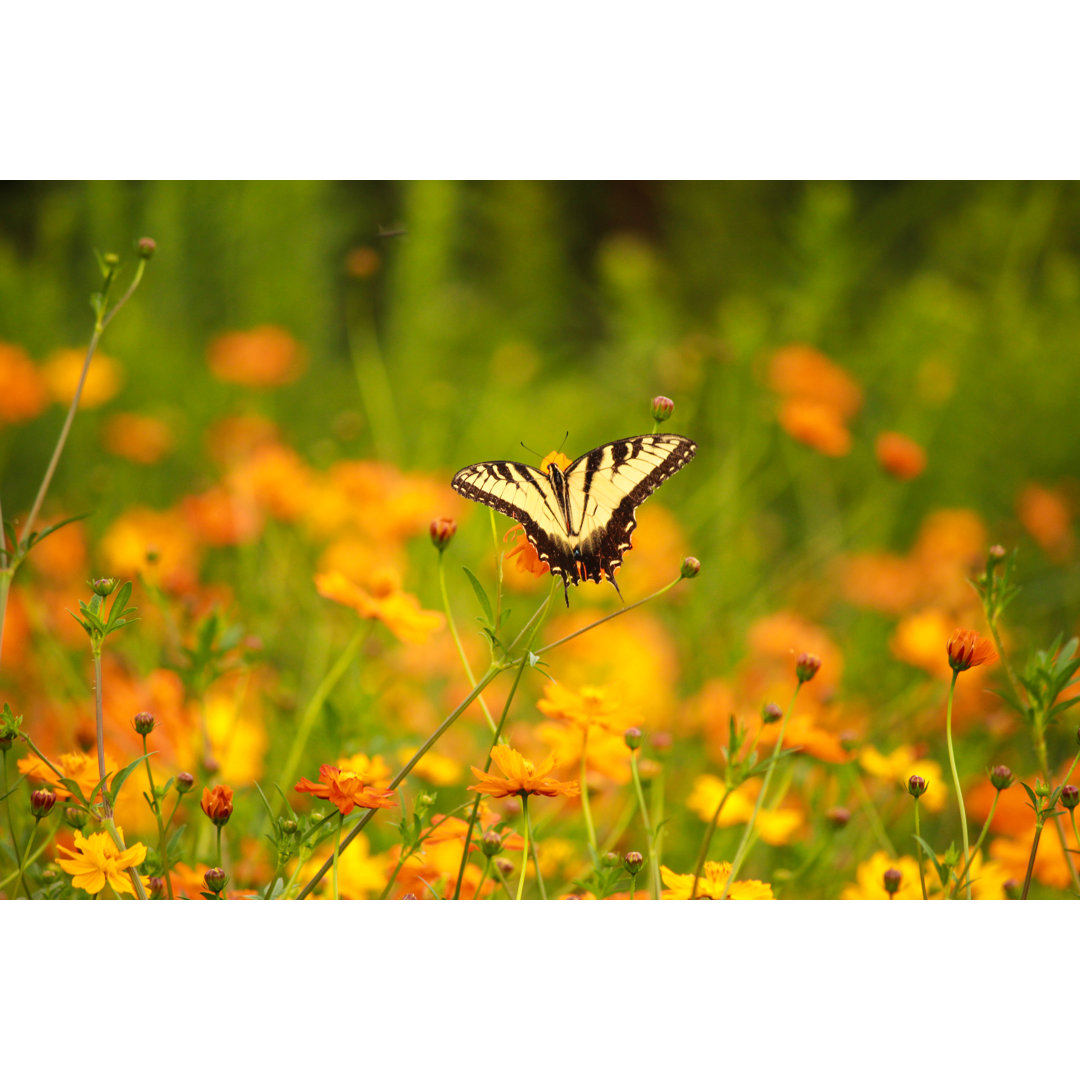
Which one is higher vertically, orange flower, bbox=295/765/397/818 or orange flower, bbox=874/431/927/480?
orange flower, bbox=874/431/927/480

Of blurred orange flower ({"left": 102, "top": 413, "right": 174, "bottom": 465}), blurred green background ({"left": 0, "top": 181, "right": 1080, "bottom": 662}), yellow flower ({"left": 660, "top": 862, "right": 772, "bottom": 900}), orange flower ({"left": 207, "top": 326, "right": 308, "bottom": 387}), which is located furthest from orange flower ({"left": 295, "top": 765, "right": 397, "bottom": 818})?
orange flower ({"left": 207, "top": 326, "right": 308, "bottom": 387})

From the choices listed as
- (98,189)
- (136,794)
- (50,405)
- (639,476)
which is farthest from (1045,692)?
(98,189)

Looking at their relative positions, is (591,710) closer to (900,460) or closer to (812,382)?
(900,460)

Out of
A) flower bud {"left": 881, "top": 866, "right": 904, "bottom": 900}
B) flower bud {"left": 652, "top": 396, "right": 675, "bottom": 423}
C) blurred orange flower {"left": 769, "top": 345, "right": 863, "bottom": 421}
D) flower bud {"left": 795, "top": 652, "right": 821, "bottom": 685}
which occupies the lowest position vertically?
flower bud {"left": 881, "top": 866, "right": 904, "bottom": 900}

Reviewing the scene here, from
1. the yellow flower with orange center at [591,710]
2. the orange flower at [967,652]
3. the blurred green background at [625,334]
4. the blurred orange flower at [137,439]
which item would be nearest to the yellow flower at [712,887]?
the yellow flower with orange center at [591,710]

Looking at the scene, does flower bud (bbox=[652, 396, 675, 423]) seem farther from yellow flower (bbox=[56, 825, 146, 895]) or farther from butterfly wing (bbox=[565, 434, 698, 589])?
yellow flower (bbox=[56, 825, 146, 895])

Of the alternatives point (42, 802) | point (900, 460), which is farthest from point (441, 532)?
point (900, 460)

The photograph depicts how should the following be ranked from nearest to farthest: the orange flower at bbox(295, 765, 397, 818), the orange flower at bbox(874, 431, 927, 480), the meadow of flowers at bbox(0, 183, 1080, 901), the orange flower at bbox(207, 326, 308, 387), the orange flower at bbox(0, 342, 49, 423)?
the orange flower at bbox(295, 765, 397, 818), the meadow of flowers at bbox(0, 183, 1080, 901), the orange flower at bbox(874, 431, 927, 480), the orange flower at bbox(0, 342, 49, 423), the orange flower at bbox(207, 326, 308, 387)
